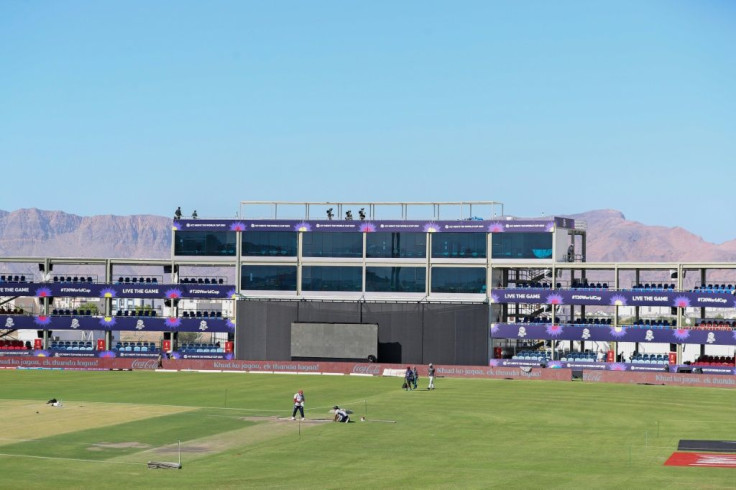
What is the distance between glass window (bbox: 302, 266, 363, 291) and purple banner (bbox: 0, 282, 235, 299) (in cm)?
798

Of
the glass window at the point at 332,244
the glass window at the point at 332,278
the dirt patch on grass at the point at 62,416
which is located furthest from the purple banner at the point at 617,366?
the dirt patch on grass at the point at 62,416

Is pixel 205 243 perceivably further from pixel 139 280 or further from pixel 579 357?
pixel 579 357

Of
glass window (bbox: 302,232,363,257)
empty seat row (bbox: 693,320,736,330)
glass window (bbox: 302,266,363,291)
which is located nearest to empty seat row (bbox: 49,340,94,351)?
glass window (bbox: 302,266,363,291)

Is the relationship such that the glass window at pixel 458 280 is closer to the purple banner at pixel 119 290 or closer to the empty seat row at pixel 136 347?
the purple banner at pixel 119 290

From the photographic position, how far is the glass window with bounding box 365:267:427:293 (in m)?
108

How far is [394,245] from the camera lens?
358 ft

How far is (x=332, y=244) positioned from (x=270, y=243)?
6.38 metres

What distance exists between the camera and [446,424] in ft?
193

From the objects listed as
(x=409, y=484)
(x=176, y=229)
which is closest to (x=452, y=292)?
(x=176, y=229)

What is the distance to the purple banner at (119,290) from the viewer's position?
114562 millimetres

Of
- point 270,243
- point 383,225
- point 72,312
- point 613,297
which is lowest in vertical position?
point 72,312

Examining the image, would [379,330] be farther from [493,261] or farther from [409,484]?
[409,484]

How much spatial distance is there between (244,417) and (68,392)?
Result: 22.1 meters

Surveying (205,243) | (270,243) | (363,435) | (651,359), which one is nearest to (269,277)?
(270,243)
